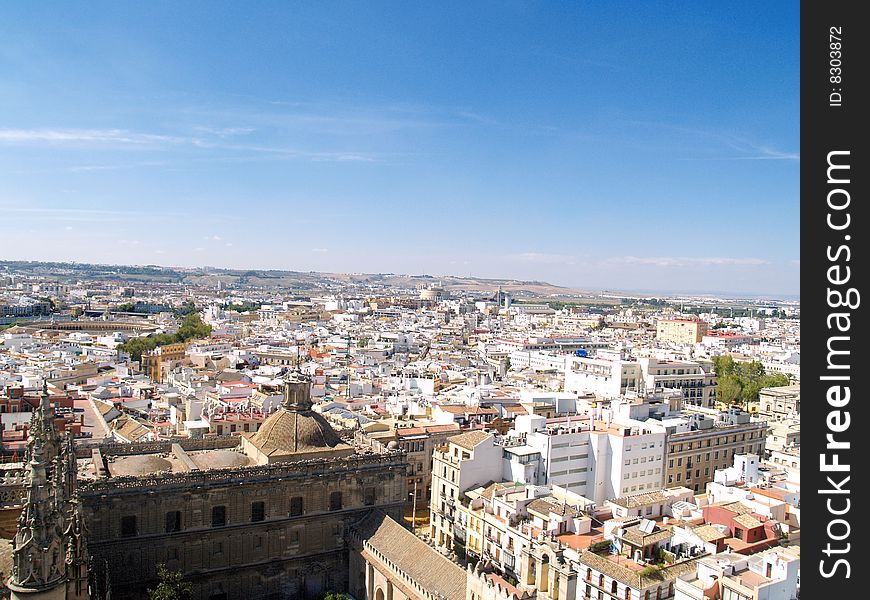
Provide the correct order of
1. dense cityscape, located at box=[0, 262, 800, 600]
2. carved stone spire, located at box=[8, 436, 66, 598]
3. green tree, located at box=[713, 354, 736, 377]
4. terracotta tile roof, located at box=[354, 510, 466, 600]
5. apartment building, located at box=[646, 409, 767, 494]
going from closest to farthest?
carved stone spire, located at box=[8, 436, 66, 598] → dense cityscape, located at box=[0, 262, 800, 600] → terracotta tile roof, located at box=[354, 510, 466, 600] → apartment building, located at box=[646, 409, 767, 494] → green tree, located at box=[713, 354, 736, 377]

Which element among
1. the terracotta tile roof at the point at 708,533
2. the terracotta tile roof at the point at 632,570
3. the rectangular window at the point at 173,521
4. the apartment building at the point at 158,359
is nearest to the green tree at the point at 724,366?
the terracotta tile roof at the point at 708,533

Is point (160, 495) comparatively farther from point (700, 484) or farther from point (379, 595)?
point (700, 484)

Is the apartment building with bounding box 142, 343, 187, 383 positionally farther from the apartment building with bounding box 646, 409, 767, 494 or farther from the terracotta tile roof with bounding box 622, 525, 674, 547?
the terracotta tile roof with bounding box 622, 525, 674, 547

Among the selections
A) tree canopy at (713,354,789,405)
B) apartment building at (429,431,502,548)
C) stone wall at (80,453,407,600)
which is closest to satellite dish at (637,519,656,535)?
stone wall at (80,453,407,600)

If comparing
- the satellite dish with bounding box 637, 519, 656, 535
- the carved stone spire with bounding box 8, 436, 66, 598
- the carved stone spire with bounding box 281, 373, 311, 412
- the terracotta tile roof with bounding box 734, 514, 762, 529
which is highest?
the carved stone spire with bounding box 8, 436, 66, 598

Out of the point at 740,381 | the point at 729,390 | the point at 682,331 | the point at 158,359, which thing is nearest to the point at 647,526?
the point at 729,390

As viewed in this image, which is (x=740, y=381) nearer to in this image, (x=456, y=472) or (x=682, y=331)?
(x=456, y=472)
